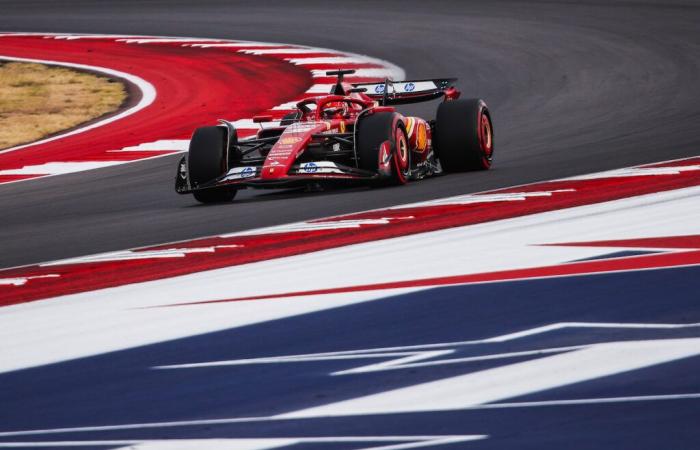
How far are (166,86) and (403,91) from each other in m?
9.37

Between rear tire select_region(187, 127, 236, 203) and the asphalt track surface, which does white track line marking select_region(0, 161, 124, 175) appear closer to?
the asphalt track surface

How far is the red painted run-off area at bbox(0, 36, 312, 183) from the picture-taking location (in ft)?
56.7

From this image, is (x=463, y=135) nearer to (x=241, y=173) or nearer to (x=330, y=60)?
(x=241, y=173)

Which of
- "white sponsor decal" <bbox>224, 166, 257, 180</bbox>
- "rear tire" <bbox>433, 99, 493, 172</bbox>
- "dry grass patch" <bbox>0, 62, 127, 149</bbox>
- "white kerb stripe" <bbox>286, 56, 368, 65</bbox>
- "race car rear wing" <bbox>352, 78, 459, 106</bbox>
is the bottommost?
"dry grass patch" <bbox>0, 62, 127, 149</bbox>

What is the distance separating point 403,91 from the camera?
43.4 ft

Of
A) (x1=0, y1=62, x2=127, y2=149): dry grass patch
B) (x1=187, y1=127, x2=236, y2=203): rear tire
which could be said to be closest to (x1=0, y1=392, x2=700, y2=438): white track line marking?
(x1=187, y1=127, x2=236, y2=203): rear tire

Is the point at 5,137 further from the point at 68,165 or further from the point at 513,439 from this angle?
the point at 513,439

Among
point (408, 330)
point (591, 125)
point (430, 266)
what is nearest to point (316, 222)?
point (430, 266)

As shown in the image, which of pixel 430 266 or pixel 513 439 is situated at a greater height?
pixel 513 439

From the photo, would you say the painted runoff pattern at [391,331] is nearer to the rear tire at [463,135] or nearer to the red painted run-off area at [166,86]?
the rear tire at [463,135]

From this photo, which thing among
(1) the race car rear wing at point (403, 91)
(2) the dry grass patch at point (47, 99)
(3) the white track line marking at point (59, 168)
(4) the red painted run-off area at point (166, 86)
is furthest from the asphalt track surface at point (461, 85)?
(2) the dry grass patch at point (47, 99)

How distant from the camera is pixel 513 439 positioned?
482cm

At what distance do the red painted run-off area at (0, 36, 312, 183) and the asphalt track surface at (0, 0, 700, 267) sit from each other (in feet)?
4.58

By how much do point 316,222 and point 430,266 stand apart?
2334 mm
